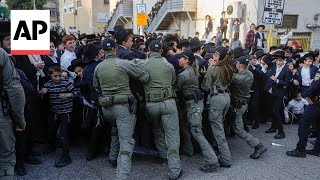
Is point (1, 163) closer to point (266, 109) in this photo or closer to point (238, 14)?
point (266, 109)

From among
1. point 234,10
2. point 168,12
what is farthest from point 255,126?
point 168,12

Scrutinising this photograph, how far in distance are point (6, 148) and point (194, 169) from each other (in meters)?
2.76

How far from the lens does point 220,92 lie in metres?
5.06

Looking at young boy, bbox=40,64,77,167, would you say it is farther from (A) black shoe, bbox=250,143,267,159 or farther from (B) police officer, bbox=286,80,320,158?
(B) police officer, bbox=286,80,320,158

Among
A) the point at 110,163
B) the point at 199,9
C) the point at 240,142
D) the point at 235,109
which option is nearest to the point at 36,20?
the point at 110,163

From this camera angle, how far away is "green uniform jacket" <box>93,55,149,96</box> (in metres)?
4.37

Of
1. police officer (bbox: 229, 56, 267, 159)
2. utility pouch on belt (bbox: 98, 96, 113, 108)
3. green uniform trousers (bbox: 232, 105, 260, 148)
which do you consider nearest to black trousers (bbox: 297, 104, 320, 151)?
police officer (bbox: 229, 56, 267, 159)

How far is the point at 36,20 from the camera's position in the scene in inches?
224

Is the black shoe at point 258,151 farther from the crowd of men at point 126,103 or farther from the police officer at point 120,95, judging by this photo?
the police officer at point 120,95

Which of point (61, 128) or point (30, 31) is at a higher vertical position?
point (30, 31)

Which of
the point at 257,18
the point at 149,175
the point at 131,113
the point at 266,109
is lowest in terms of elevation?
the point at 149,175

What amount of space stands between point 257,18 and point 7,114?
16039mm

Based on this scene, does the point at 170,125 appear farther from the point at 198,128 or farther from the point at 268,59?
the point at 268,59

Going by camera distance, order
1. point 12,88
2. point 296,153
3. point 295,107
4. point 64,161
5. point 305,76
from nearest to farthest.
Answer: point 12,88 < point 64,161 < point 296,153 < point 305,76 < point 295,107
